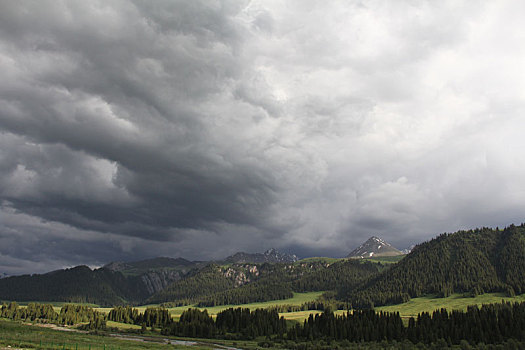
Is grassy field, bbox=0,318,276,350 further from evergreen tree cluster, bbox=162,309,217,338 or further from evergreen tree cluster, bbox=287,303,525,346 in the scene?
evergreen tree cluster, bbox=287,303,525,346

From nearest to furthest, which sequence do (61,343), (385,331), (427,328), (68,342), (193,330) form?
(61,343)
(68,342)
(427,328)
(385,331)
(193,330)

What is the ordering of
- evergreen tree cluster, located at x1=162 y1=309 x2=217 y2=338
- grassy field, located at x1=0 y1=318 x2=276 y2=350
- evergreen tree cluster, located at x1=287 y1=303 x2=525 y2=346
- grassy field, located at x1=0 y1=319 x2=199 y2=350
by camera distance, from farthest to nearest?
evergreen tree cluster, located at x1=162 y1=309 x2=217 y2=338
evergreen tree cluster, located at x1=287 y1=303 x2=525 y2=346
grassy field, located at x1=0 y1=318 x2=276 y2=350
grassy field, located at x1=0 y1=319 x2=199 y2=350

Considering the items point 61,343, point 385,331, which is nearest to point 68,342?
point 61,343

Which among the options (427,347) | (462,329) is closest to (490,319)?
(462,329)

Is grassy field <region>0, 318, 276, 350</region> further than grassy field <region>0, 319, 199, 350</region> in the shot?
Yes

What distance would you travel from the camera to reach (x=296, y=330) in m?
185

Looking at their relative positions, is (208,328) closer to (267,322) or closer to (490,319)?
(267,322)

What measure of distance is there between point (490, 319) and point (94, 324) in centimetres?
19975

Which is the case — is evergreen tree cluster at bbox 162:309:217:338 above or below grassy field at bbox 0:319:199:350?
below

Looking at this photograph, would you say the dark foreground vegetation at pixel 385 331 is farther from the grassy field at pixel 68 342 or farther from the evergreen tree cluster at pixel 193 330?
the grassy field at pixel 68 342

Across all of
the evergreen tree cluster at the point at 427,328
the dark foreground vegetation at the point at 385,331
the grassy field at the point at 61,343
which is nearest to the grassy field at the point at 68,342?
the grassy field at the point at 61,343

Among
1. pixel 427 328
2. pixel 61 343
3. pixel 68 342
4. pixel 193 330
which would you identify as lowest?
pixel 193 330

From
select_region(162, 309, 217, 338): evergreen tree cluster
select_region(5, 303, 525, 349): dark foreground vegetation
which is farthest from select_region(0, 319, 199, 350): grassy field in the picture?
select_region(162, 309, 217, 338): evergreen tree cluster

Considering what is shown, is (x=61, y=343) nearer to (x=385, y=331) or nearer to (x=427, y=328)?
(x=385, y=331)
